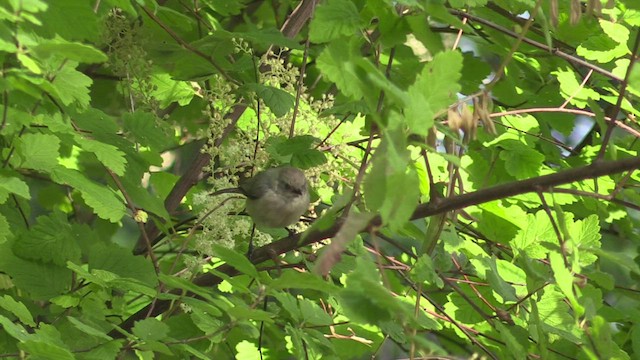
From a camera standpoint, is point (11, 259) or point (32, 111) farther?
point (11, 259)

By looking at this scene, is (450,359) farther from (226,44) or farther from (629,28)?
(629,28)

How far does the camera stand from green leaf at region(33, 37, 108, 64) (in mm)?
1462

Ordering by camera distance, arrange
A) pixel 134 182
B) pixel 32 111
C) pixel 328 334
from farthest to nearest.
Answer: pixel 328 334
pixel 134 182
pixel 32 111

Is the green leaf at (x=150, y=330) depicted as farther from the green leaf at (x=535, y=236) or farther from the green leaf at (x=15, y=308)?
the green leaf at (x=535, y=236)

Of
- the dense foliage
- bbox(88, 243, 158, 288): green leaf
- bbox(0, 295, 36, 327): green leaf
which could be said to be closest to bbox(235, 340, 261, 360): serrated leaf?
the dense foliage

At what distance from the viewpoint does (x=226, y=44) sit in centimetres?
244

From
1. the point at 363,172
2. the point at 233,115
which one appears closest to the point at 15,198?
the point at 233,115

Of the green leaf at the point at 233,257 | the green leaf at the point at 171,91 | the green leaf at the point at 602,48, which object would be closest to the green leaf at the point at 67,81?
the green leaf at the point at 233,257

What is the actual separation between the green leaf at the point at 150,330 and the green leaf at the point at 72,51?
1.97 feet

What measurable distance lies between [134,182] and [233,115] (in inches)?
20.1

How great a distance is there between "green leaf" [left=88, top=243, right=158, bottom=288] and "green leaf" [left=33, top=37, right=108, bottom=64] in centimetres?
98

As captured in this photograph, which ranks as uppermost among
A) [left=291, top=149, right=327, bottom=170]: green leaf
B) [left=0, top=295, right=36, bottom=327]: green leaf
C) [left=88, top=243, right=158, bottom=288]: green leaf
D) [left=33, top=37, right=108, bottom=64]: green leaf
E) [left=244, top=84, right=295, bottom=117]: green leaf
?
[left=33, top=37, right=108, bottom=64]: green leaf

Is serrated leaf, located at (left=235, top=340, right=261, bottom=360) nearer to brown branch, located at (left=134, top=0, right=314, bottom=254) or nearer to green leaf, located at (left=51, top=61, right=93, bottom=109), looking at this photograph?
brown branch, located at (left=134, top=0, right=314, bottom=254)

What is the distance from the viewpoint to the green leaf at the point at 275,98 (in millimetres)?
2232
